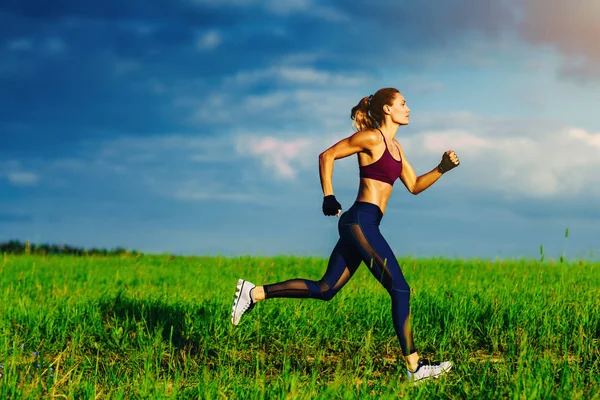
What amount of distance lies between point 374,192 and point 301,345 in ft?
8.10

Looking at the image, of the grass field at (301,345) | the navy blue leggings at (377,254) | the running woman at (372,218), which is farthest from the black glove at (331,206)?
the grass field at (301,345)

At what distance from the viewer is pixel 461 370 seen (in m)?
6.64

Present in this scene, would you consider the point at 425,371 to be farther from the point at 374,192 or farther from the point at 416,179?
the point at 416,179

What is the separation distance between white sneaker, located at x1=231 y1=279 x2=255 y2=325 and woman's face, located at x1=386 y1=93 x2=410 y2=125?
2419mm

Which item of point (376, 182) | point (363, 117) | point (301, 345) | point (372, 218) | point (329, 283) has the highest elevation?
Result: point (363, 117)

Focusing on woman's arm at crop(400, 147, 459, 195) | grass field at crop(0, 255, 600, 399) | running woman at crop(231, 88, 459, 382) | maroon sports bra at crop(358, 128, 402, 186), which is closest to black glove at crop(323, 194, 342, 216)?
running woman at crop(231, 88, 459, 382)

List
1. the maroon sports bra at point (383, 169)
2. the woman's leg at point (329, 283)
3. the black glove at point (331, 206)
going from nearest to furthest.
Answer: the black glove at point (331, 206), the maroon sports bra at point (383, 169), the woman's leg at point (329, 283)

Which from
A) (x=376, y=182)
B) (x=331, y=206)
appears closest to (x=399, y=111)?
(x=376, y=182)

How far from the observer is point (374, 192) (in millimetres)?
6508

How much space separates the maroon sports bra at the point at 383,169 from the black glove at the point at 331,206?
481mm

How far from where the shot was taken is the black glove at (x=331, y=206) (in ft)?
20.4

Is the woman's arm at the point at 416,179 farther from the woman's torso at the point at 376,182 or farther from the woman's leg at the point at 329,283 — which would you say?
the woman's leg at the point at 329,283

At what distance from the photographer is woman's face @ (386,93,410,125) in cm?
673

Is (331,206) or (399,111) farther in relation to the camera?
(399,111)
